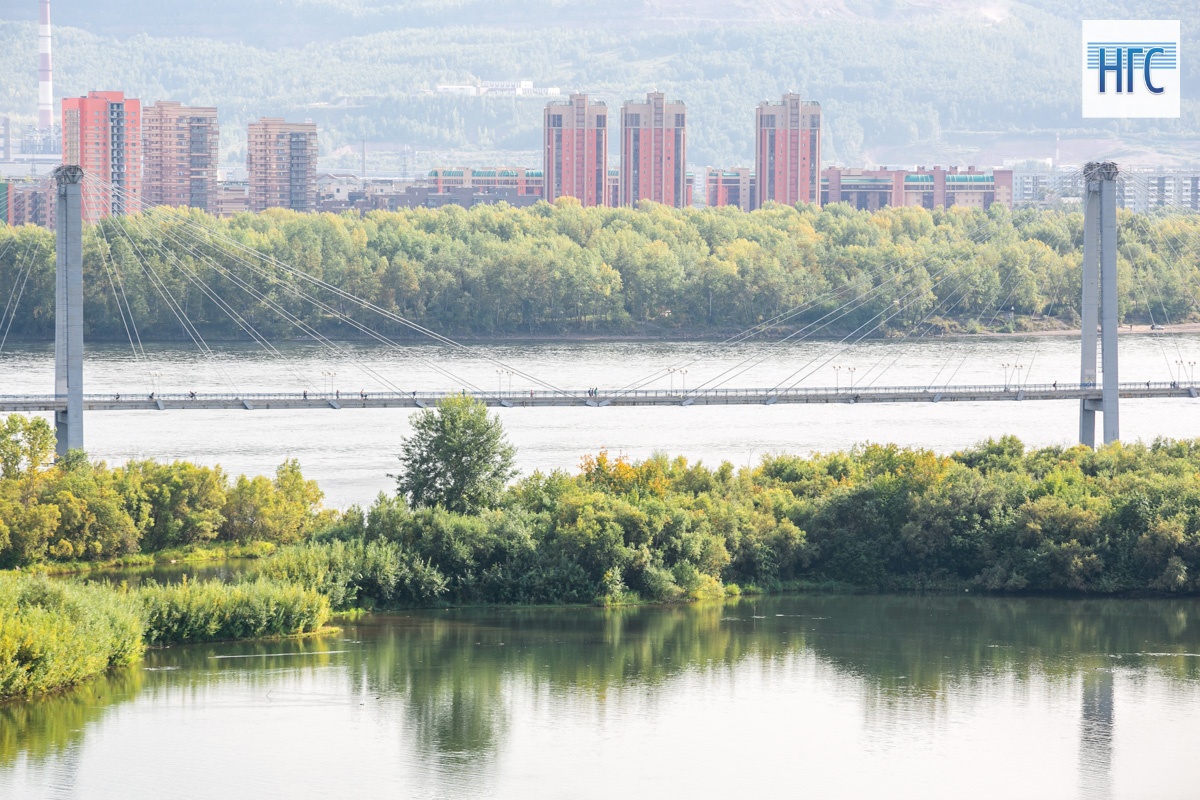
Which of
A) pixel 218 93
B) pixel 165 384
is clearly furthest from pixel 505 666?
pixel 218 93

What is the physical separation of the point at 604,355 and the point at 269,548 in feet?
53.5

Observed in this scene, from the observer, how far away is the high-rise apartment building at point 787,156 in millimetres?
61406

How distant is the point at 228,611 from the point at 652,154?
49.4 meters

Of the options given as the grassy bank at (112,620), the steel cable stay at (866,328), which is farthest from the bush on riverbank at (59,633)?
the steel cable stay at (866,328)

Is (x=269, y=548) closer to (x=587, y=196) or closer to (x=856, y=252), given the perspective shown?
(x=856, y=252)

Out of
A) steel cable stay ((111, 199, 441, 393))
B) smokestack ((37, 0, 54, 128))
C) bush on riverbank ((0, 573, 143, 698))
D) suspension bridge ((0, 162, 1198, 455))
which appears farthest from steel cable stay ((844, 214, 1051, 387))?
smokestack ((37, 0, 54, 128))

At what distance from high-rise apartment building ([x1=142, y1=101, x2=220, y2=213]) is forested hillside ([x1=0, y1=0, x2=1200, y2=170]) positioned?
2069 inches

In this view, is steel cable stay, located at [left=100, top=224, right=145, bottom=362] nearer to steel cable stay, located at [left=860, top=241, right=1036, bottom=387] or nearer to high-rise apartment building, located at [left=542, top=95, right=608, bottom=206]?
steel cable stay, located at [left=860, top=241, right=1036, bottom=387]

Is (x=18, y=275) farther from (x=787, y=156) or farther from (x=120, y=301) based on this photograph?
(x=787, y=156)

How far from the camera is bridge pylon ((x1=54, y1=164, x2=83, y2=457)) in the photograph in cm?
1822

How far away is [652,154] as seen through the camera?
60.8m

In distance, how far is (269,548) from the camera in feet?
49.3

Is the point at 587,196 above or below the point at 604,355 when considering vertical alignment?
above

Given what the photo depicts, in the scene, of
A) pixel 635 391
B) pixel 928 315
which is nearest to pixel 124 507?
pixel 635 391
